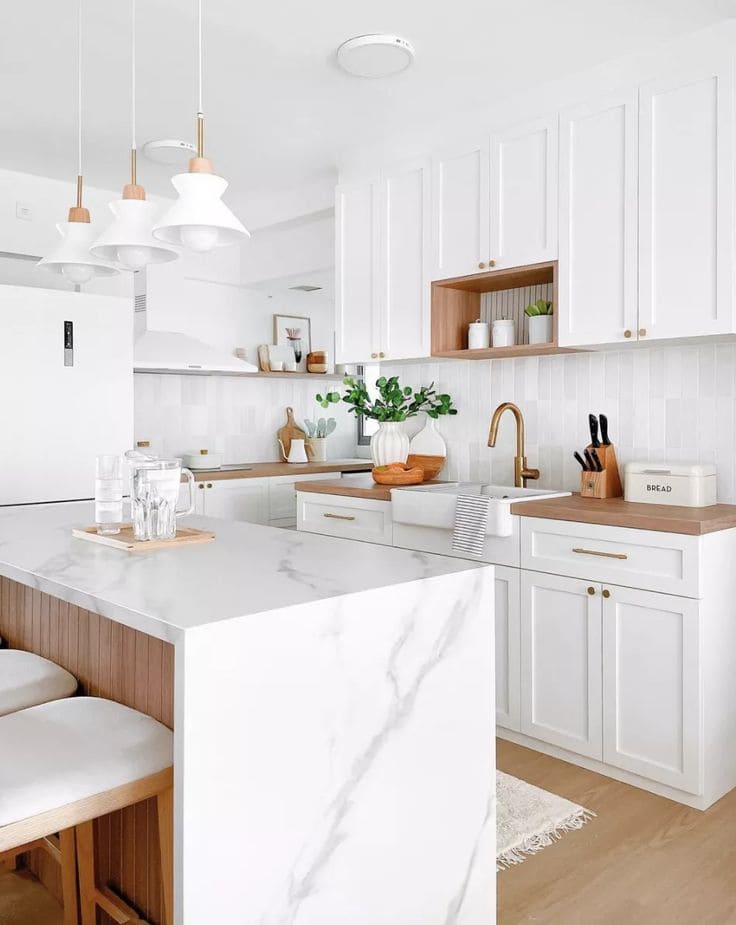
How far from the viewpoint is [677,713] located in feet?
8.21

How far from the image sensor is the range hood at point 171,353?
4.48m

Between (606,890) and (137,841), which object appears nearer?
(137,841)

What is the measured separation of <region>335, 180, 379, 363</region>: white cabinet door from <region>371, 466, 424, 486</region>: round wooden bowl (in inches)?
21.5

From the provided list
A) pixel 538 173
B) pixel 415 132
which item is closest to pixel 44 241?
pixel 415 132

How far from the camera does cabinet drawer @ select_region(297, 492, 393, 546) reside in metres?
3.44

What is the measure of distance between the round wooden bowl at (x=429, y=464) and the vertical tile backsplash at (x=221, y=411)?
5.43 ft

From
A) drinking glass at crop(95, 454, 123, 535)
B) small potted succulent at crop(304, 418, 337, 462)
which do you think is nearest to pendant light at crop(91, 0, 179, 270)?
drinking glass at crop(95, 454, 123, 535)

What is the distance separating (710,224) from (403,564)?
172 centimetres

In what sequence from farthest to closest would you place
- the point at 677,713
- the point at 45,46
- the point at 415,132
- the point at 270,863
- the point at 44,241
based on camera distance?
the point at 44,241
the point at 415,132
the point at 45,46
the point at 677,713
the point at 270,863

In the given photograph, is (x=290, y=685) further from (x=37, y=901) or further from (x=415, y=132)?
(x=415, y=132)

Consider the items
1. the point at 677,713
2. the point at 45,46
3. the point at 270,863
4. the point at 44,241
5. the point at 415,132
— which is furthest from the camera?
the point at 44,241

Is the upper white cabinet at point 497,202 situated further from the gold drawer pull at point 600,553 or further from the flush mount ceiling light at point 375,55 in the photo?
the gold drawer pull at point 600,553

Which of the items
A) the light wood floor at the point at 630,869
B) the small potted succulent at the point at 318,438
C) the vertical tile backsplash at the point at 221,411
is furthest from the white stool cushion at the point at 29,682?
the small potted succulent at the point at 318,438

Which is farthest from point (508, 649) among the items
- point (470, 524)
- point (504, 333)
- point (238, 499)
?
point (238, 499)
